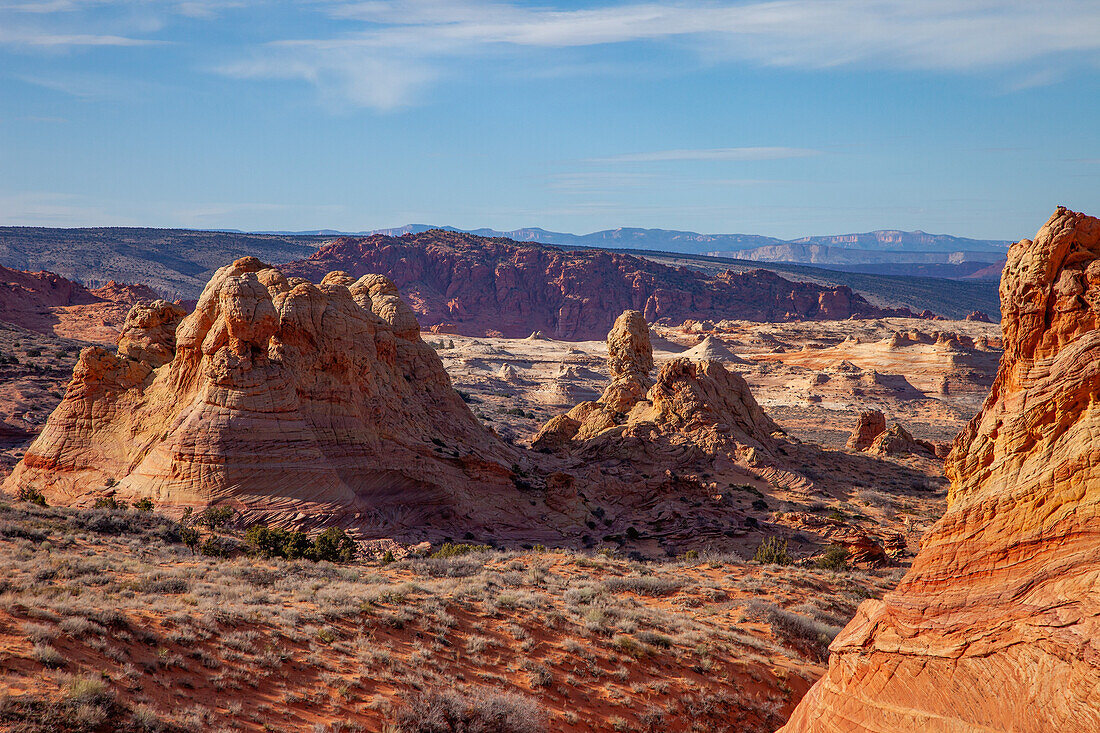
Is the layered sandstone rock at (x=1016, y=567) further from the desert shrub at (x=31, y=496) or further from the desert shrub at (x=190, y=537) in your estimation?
the desert shrub at (x=31, y=496)

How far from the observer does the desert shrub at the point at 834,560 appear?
71.3 feet

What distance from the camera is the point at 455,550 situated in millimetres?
20484

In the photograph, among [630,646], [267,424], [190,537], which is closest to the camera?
[630,646]

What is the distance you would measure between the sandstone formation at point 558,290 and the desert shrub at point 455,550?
12350 centimetres

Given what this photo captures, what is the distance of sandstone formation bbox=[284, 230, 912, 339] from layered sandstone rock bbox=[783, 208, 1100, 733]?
136492 mm

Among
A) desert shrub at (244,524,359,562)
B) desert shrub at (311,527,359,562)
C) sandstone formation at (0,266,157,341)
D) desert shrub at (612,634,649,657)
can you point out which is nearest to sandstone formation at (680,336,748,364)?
sandstone formation at (0,266,157,341)

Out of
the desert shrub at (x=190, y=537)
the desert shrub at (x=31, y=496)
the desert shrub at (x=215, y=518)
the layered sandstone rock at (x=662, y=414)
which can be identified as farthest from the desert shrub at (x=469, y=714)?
the layered sandstone rock at (x=662, y=414)


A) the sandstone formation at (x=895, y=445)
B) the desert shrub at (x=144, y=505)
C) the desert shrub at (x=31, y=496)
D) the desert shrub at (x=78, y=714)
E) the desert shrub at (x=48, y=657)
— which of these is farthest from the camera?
the sandstone formation at (x=895, y=445)

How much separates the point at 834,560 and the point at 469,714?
14.3m

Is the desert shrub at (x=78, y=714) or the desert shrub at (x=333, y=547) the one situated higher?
the desert shrub at (x=78, y=714)

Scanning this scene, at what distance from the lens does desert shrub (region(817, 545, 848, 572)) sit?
21719mm

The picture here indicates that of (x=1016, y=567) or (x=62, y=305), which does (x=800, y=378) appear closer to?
(x=1016, y=567)

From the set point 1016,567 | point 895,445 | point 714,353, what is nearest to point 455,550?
point 1016,567

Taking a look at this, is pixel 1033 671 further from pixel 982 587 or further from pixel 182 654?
pixel 182 654
